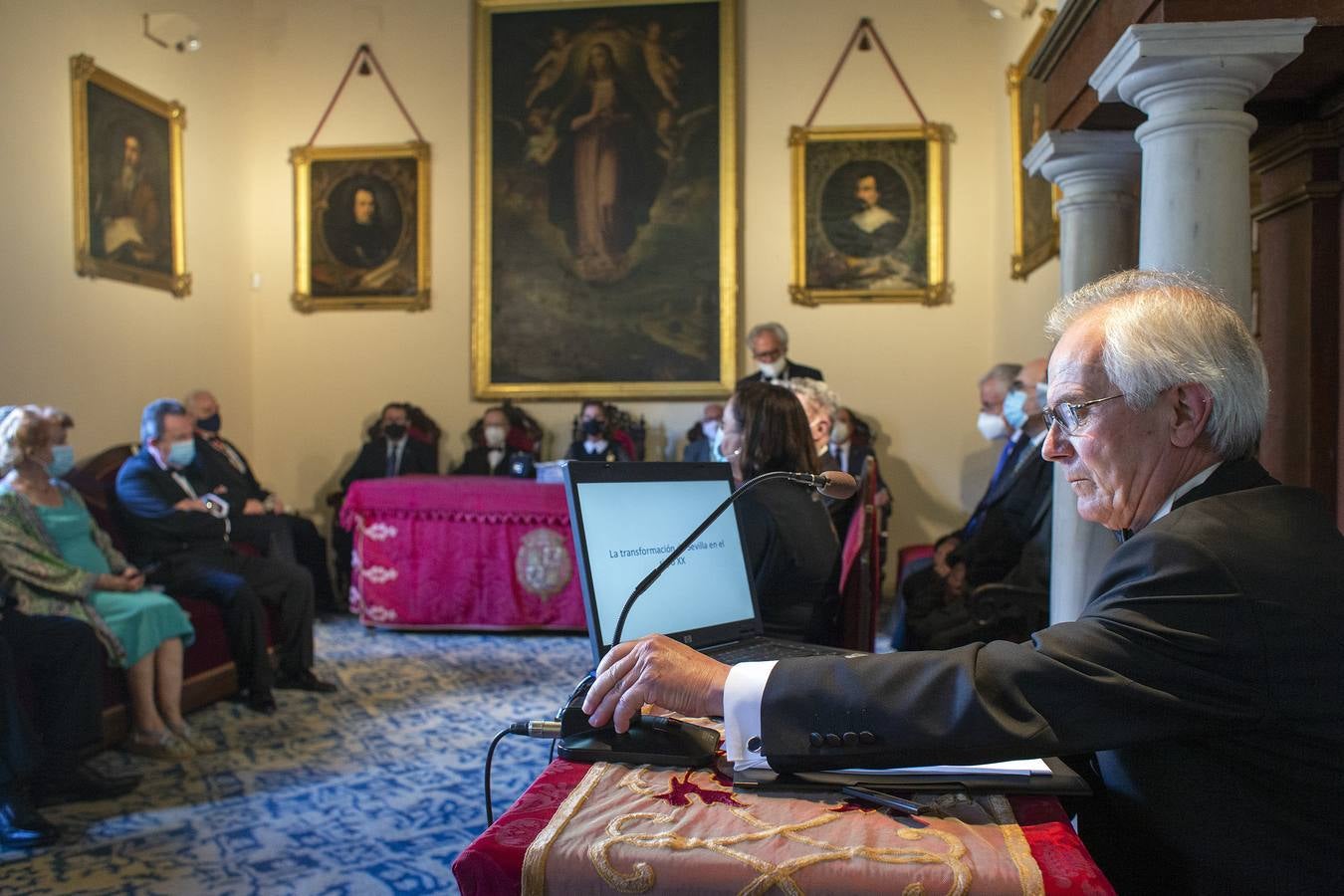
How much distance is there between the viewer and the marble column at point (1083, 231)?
357 centimetres

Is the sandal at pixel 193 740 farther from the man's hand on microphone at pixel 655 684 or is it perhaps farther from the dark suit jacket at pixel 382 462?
the dark suit jacket at pixel 382 462

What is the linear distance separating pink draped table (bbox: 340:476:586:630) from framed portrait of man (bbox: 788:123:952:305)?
3.18m

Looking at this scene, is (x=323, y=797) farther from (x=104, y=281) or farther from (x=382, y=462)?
(x=382, y=462)

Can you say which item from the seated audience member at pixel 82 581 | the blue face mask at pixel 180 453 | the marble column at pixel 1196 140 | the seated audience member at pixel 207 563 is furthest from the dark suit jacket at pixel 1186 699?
the blue face mask at pixel 180 453

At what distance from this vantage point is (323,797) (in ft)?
12.6

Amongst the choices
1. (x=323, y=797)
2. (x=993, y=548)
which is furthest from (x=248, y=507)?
(x=993, y=548)

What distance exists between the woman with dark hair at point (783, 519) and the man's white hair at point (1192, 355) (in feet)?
3.72

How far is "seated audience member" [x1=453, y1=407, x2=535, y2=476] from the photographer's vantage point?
8438 mm

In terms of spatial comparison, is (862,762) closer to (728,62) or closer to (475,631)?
(475,631)

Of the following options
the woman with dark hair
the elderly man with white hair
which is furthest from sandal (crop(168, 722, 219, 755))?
the elderly man with white hair

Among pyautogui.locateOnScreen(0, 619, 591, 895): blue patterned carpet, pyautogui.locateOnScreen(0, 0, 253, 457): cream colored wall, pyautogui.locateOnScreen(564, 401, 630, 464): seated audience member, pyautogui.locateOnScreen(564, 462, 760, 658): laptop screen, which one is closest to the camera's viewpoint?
pyautogui.locateOnScreen(564, 462, 760, 658): laptop screen

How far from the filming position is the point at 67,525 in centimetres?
434

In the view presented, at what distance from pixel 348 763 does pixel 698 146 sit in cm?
610

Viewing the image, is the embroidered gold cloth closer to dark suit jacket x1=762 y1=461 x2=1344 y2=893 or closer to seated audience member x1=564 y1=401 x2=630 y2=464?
dark suit jacket x1=762 y1=461 x2=1344 y2=893
